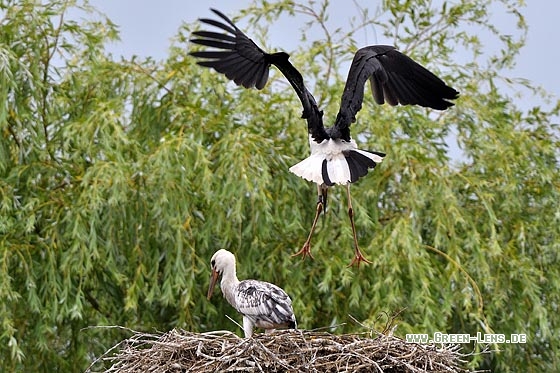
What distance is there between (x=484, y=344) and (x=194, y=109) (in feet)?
8.20

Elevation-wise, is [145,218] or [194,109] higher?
[194,109]

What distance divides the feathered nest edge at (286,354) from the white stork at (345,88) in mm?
772

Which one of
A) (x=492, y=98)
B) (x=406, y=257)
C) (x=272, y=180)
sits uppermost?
(x=492, y=98)

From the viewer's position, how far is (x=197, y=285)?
8820mm

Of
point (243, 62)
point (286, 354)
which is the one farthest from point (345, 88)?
point (286, 354)

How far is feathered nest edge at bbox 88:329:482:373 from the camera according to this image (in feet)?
19.1

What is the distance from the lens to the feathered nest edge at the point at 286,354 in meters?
5.81

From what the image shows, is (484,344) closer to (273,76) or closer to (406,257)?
(406,257)

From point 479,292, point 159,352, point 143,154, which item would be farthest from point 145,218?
point 159,352

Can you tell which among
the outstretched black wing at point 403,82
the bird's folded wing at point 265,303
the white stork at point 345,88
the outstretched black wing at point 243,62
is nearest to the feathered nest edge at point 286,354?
the bird's folded wing at point 265,303

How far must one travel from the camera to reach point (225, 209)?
28.6 feet

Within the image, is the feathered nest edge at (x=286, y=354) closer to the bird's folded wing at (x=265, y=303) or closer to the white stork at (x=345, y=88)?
the bird's folded wing at (x=265, y=303)

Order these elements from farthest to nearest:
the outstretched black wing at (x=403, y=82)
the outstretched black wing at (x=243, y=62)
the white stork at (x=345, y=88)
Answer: the outstretched black wing at (x=403, y=82)
the outstretched black wing at (x=243, y=62)
the white stork at (x=345, y=88)

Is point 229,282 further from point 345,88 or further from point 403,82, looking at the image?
point 403,82
